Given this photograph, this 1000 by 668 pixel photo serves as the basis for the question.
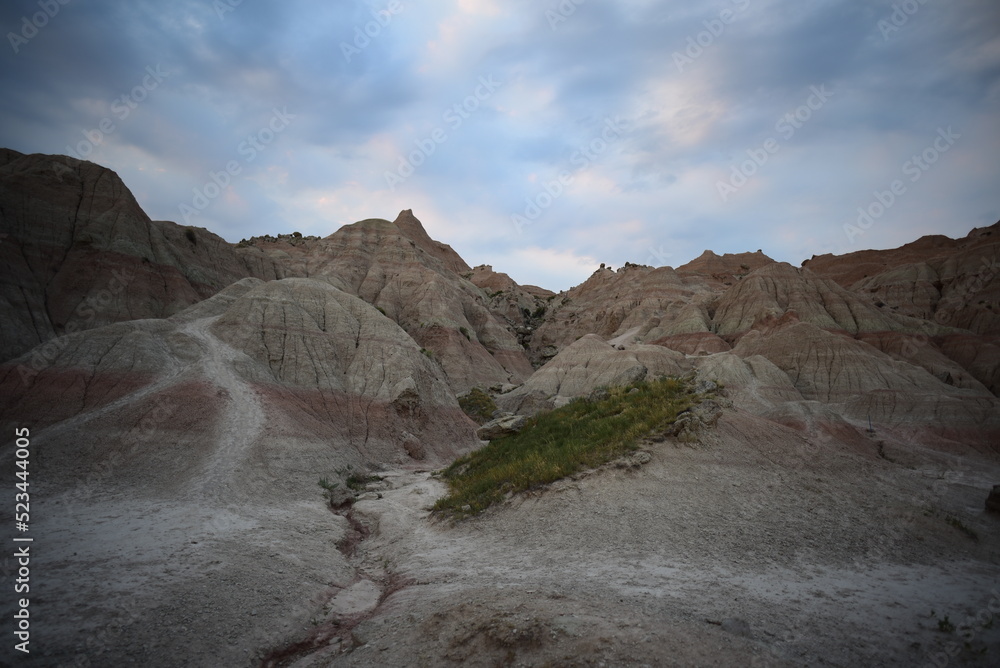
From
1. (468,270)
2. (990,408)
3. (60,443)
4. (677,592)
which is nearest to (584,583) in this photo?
A: (677,592)

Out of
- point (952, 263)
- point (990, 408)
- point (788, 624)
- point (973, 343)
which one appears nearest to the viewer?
point (788, 624)

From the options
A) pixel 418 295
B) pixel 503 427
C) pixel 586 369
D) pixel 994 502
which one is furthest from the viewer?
pixel 418 295

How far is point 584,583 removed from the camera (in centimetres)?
873

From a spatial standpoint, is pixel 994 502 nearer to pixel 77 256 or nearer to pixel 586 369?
pixel 586 369

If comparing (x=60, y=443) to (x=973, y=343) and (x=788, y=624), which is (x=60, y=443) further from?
(x=973, y=343)

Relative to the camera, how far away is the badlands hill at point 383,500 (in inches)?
281

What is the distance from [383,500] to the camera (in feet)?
58.4

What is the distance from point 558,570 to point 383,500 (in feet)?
33.3

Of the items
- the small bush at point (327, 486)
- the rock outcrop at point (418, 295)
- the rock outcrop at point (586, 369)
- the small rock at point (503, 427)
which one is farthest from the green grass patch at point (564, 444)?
the rock outcrop at point (418, 295)

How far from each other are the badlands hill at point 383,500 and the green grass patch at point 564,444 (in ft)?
2.38

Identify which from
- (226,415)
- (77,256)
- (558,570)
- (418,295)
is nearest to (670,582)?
(558,570)

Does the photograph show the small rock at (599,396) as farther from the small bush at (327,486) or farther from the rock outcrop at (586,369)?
the rock outcrop at (586,369)

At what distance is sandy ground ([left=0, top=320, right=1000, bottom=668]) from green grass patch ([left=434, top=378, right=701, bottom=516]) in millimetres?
767

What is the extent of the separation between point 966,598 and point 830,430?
51.2 feet
